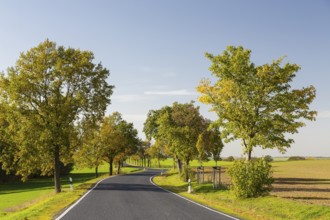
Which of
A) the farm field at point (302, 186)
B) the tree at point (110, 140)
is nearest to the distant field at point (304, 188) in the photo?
the farm field at point (302, 186)

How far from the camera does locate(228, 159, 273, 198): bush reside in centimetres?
2125

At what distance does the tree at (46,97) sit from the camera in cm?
2919

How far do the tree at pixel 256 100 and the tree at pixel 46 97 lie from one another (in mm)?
11723

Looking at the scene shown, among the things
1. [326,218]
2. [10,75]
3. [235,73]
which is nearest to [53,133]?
[10,75]

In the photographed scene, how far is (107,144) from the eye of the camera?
211 feet

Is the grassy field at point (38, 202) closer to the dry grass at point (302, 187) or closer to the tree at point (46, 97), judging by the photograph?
the tree at point (46, 97)

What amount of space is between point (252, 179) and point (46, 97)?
17919 mm

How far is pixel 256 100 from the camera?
24.6 m

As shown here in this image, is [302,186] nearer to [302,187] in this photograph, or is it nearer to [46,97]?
[302,187]

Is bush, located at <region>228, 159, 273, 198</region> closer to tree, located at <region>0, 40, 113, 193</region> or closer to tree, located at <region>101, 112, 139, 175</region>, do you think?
tree, located at <region>0, 40, 113, 193</region>

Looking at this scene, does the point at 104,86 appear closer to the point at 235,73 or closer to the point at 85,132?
the point at 85,132

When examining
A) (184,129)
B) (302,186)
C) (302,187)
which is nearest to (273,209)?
(302,187)

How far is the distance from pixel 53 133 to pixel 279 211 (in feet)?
63.4

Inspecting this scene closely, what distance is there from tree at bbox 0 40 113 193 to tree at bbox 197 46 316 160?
11723 millimetres
